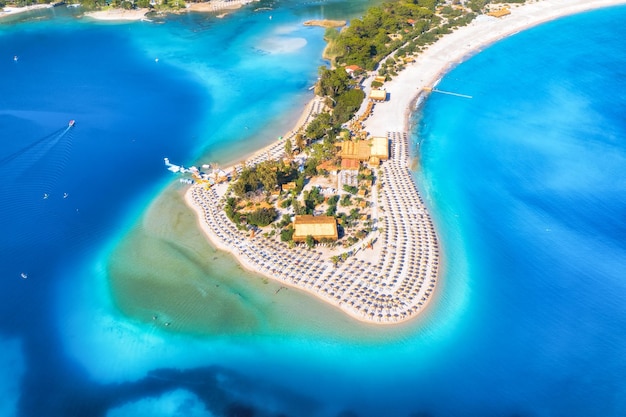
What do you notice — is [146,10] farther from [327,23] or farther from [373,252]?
[373,252]

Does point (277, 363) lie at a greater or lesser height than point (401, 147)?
lesser

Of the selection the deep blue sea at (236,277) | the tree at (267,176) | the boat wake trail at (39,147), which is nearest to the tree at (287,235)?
the tree at (267,176)

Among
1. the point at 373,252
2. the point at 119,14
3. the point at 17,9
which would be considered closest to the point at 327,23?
the point at 119,14

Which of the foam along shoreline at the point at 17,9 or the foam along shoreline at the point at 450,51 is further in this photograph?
the foam along shoreline at the point at 17,9

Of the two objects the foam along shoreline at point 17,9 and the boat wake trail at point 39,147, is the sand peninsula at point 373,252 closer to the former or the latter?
the boat wake trail at point 39,147

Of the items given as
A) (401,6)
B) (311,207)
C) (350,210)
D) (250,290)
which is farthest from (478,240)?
(401,6)

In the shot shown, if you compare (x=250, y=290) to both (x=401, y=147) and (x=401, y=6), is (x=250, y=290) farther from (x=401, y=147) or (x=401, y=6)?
(x=401, y=6)
